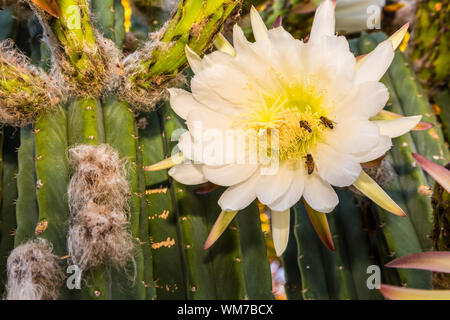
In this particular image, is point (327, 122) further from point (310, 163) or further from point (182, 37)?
point (182, 37)

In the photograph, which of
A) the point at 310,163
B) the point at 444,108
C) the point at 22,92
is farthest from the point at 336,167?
the point at 444,108

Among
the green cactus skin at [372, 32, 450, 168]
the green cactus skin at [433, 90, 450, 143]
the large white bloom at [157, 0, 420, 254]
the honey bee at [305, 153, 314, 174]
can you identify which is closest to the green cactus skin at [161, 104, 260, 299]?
the large white bloom at [157, 0, 420, 254]

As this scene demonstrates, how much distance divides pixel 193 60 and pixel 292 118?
8.5 inches

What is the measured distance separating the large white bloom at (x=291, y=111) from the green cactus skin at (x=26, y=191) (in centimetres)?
32

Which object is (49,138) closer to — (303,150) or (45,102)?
(45,102)

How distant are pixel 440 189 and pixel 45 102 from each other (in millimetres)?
806

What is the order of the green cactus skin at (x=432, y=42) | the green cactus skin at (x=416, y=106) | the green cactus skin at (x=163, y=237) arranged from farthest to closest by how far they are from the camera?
the green cactus skin at (x=432, y=42) → the green cactus skin at (x=416, y=106) → the green cactus skin at (x=163, y=237)

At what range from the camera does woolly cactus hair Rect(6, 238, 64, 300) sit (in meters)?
0.70

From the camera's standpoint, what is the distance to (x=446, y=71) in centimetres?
139

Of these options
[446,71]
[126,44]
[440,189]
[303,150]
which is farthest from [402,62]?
[126,44]

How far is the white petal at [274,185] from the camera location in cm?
70

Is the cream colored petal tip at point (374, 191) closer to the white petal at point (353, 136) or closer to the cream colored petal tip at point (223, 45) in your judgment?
the white petal at point (353, 136)

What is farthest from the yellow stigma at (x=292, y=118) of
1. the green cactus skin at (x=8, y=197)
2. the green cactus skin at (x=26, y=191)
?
the green cactus skin at (x=8, y=197)

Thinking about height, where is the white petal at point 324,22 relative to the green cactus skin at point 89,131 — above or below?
above
